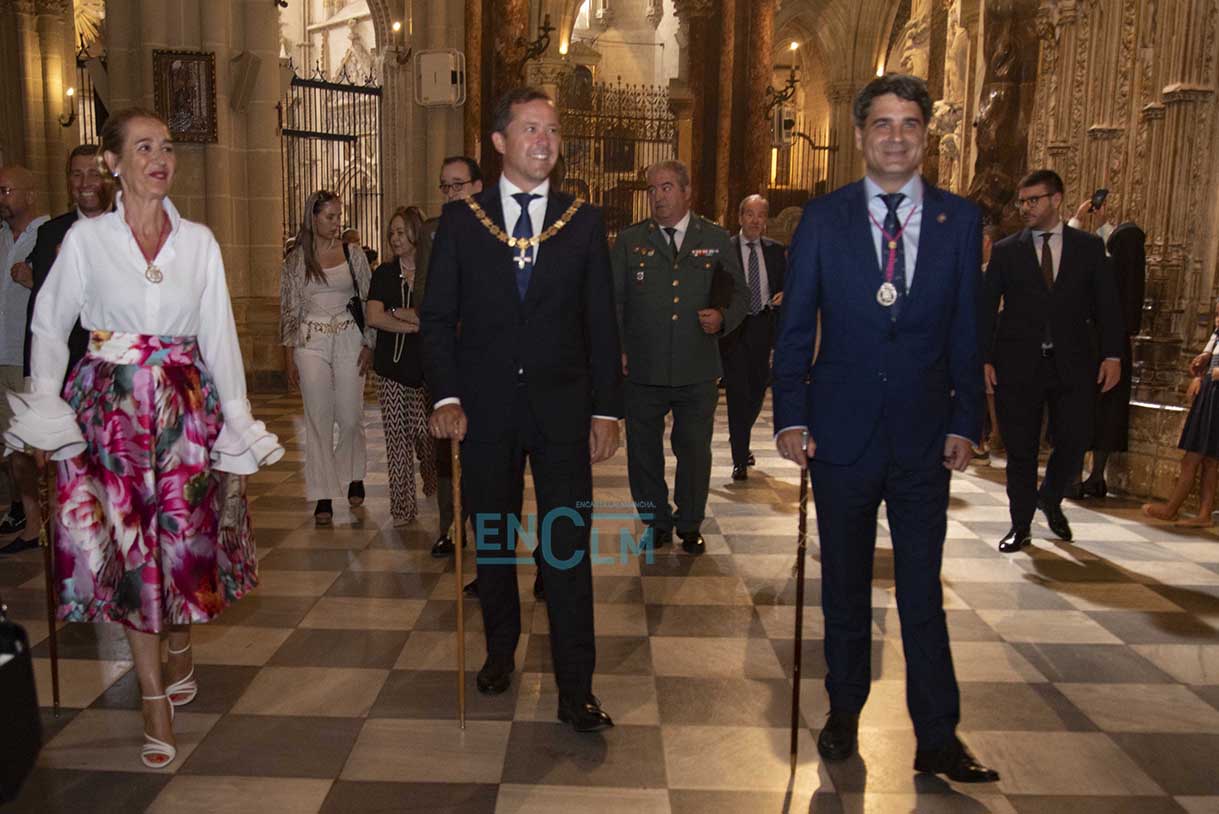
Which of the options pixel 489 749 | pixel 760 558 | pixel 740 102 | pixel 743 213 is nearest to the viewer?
pixel 489 749

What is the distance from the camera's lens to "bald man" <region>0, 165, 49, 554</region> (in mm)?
5539

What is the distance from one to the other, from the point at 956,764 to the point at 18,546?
474 cm

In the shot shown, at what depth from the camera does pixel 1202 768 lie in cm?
327

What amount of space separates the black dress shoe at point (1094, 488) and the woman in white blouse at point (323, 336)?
4.74 m

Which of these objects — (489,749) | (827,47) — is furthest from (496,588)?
(827,47)

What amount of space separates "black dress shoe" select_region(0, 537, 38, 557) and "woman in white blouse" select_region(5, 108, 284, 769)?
277cm

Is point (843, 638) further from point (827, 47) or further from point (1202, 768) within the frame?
point (827, 47)

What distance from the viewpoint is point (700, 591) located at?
498 cm

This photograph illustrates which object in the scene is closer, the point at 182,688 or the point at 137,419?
the point at 137,419

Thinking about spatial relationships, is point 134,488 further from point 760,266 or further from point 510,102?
point 760,266

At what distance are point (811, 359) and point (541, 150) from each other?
3.42 ft

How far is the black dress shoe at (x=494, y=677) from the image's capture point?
3.75m

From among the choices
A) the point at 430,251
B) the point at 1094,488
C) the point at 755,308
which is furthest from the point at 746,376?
the point at 430,251

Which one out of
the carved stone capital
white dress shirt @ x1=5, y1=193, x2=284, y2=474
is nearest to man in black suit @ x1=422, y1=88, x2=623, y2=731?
white dress shirt @ x1=5, y1=193, x2=284, y2=474
